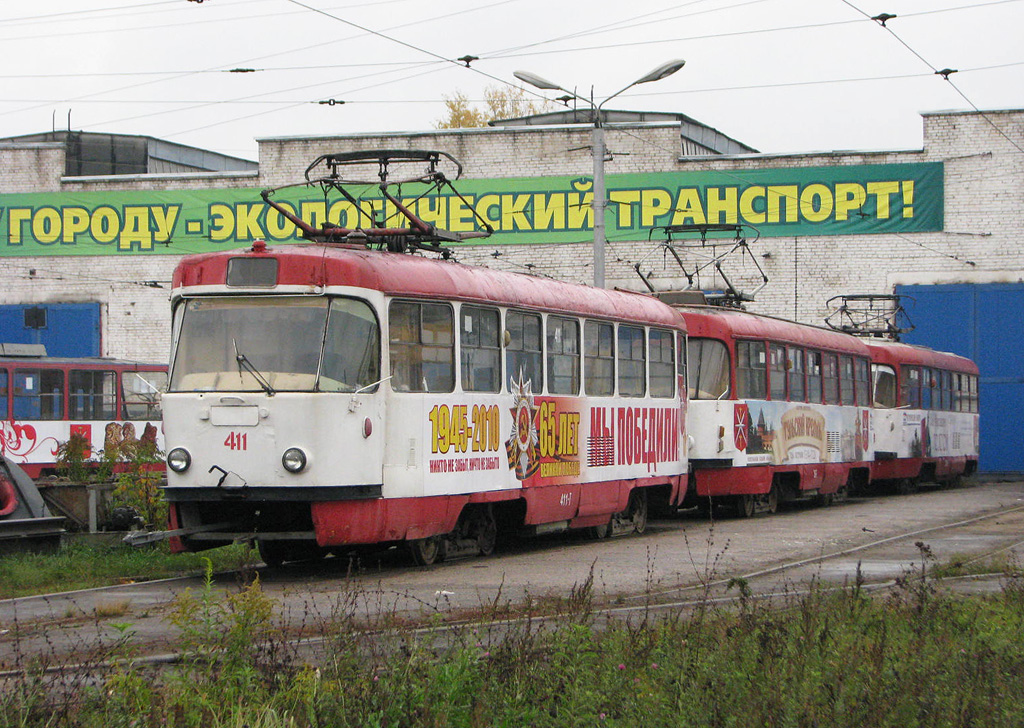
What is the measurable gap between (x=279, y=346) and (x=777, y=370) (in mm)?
12236

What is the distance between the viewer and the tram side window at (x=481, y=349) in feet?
45.2

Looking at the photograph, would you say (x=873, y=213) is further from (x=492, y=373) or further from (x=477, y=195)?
(x=492, y=373)

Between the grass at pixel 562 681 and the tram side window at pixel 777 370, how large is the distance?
585 inches

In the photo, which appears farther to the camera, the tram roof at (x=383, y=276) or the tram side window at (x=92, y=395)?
the tram side window at (x=92, y=395)

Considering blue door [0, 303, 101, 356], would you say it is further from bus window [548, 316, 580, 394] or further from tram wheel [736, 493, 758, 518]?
bus window [548, 316, 580, 394]

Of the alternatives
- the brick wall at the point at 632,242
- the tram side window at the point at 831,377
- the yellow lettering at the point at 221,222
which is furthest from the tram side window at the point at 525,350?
the yellow lettering at the point at 221,222

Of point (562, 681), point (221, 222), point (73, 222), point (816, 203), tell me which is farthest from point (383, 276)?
point (73, 222)

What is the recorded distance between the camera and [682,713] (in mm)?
5988

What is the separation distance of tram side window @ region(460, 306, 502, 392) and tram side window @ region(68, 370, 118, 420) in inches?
684

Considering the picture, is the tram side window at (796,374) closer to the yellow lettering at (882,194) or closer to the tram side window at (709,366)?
the tram side window at (709,366)

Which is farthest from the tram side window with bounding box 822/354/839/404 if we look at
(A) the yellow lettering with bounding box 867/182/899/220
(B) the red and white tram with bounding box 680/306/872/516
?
(A) the yellow lettering with bounding box 867/182/899/220

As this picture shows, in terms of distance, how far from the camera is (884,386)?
29.2 meters

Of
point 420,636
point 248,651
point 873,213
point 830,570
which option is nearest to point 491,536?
point 830,570

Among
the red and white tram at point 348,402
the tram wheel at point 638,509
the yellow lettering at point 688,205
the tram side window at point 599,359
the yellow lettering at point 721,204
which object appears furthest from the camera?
the yellow lettering at point 688,205
